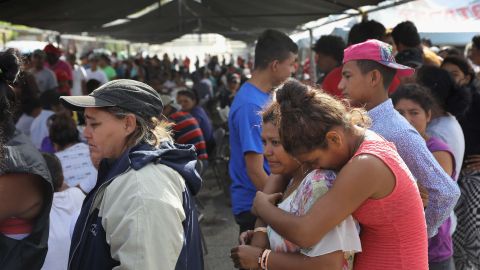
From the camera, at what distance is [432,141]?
2807 mm

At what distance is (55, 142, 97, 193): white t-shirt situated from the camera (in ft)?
12.8

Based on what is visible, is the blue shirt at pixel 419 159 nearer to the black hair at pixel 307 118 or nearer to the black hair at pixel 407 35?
the black hair at pixel 307 118

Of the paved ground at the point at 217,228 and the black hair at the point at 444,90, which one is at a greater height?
the black hair at the point at 444,90

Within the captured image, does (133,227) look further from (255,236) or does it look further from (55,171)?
(55,171)

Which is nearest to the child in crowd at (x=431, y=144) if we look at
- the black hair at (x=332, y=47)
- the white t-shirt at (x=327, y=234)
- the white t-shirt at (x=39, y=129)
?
the white t-shirt at (x=327, y=234)

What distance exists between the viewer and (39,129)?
217 inches

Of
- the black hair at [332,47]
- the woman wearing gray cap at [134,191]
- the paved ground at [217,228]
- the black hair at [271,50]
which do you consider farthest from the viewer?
the paved ground at [217,228]

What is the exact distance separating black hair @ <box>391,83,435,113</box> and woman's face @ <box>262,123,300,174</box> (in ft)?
3.60

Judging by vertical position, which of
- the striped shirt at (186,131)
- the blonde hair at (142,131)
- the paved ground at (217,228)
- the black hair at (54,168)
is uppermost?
the blonde hair at (142,131)

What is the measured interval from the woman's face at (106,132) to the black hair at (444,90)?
2.02m

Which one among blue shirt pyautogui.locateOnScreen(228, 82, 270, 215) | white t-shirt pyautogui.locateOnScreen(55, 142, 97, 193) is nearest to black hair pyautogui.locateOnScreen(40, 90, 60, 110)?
white t-shirt pyautogui.locateOnScreen(55, 142, 97, 193)

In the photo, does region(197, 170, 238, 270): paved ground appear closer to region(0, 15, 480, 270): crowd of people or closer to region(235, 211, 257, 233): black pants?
region(235, 211, 257, 233): black pants

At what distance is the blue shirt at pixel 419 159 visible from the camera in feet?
7.15

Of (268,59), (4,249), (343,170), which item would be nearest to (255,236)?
(343,170)
